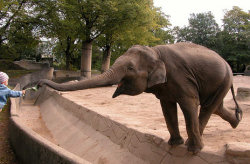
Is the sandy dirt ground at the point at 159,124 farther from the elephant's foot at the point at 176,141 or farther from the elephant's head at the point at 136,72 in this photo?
the elephant's head at the point at 136,72

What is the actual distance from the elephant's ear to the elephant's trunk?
18.8 inches

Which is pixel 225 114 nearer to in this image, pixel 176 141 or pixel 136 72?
pixel 176 141

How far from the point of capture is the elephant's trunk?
329 cm

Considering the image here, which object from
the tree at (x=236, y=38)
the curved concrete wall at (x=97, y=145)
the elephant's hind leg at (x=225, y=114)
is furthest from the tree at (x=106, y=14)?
the tree at (x=236, y=38)

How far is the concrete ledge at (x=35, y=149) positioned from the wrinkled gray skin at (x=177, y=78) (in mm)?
1104

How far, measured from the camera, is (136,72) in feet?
12.2

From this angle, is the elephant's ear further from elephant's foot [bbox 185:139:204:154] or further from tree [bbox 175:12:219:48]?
tree [bbox 175:12:219:48]

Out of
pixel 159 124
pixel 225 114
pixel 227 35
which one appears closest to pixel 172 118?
pixel 225 114

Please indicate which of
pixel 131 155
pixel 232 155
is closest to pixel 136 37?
pixel 131 155

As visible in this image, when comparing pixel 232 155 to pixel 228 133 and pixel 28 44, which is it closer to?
pixel 228 133

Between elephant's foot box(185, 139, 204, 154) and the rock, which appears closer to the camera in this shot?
elephant's foot box(185, 139, 204, 154)

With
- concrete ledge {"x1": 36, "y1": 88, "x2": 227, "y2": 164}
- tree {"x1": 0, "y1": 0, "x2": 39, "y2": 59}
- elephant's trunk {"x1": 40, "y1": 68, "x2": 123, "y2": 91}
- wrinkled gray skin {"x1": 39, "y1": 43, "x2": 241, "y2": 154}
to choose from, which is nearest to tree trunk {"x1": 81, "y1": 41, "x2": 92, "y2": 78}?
tree {"x1": 0, "y1": 0, "x2": 39, "y2": 59}

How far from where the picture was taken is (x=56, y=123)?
1037 centimetres

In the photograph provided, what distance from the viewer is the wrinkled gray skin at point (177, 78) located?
12.2ft
